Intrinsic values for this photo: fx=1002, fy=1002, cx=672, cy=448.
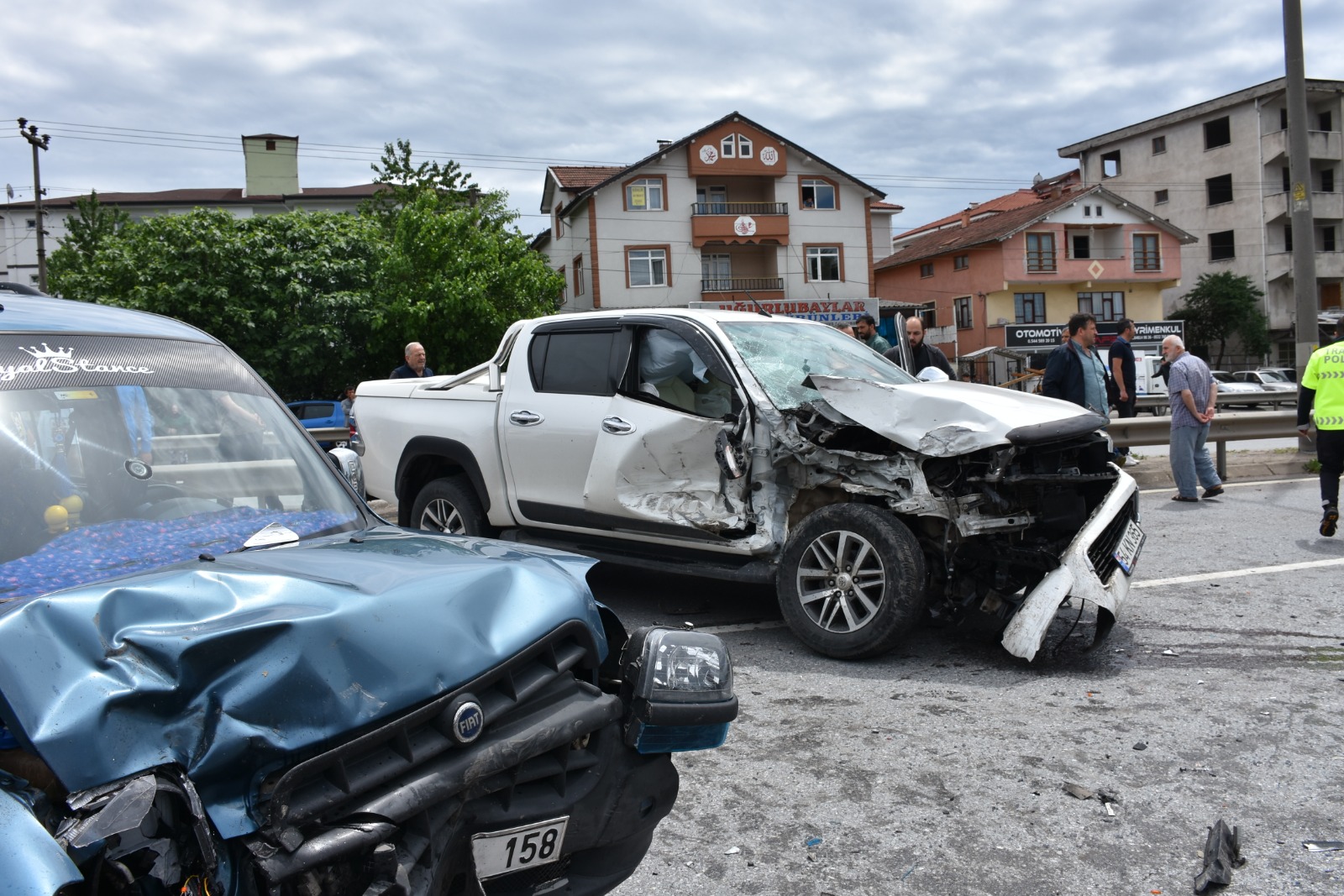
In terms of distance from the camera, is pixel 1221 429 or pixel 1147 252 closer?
pixel 1221 429

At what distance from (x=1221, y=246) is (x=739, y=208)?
29632mm

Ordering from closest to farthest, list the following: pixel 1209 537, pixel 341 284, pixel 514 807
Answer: pixel 514 807 → pixel 1209 537 → pixel 341 284

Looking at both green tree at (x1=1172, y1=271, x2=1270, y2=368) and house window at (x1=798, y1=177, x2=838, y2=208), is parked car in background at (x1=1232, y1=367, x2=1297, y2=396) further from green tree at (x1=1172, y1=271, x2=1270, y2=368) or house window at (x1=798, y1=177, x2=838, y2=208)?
house window at (x1=798, y1=177, x2=838, y2=208)

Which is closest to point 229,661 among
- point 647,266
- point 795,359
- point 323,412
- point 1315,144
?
point 795,359

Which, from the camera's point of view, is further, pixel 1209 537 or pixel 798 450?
pixel 1209 537

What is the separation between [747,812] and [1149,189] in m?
67.1

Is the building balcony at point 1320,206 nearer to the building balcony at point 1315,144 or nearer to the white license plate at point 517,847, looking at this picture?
the building balcony at point 1315,144

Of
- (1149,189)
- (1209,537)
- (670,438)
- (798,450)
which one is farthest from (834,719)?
(1149,189)

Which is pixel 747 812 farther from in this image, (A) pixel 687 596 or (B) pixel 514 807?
(A) pixel 687 596

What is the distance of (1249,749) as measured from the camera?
12.9ft

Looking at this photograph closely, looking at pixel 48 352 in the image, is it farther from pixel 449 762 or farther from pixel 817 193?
pixel 817 193

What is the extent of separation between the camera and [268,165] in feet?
227

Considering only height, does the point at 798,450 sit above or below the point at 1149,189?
below

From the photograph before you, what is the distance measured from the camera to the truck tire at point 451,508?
279 inches
